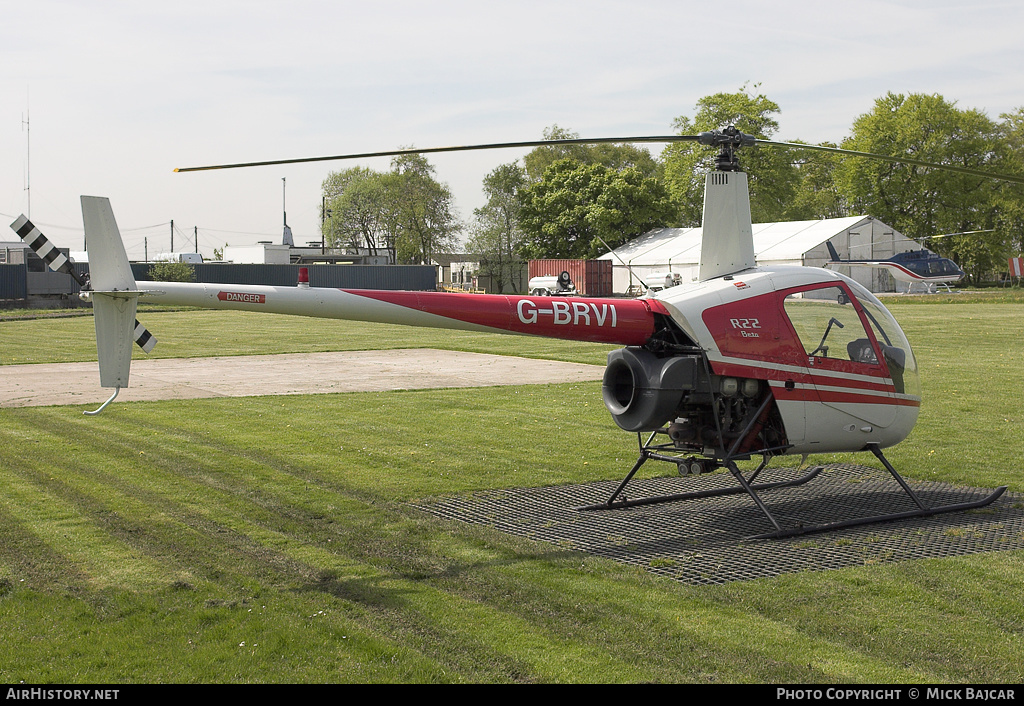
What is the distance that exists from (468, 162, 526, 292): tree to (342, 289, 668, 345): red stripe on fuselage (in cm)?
7755

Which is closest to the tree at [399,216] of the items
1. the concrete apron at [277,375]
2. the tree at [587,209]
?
the tree at [587,209]

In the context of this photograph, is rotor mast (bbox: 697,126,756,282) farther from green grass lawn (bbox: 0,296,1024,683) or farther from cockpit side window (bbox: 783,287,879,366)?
green grass lawn (bbox: 0,296,1024,683)

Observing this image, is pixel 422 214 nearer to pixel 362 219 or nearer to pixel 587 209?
pixel 362 219

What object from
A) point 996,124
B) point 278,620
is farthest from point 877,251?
point 278,620

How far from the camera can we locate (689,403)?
27.6 feet

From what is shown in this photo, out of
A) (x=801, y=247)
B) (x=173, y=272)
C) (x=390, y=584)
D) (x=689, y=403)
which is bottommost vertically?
(x=390, y=584)

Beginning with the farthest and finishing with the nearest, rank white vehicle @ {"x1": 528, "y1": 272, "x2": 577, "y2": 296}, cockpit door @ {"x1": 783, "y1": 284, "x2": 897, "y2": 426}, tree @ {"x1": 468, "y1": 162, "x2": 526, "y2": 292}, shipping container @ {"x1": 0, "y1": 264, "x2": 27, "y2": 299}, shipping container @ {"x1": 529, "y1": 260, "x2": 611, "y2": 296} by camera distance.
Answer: tree @ {"x1": 468, "y1": 162, "x2": 526, "y2": 292} < shipping container @ {"x1": 529, "y1": 260, "x2": 611, "y2": 296} < white vehicle @ {"x1": 528, "y1": 272, "x2": 577, "y2": 296} < shipping container @ {"x1": 0, "y1": 264, "x2": 27, "y2": 299} < cockpit door @ {"x1": 783, "y1": 284, "x2": 897, "y2": 426}

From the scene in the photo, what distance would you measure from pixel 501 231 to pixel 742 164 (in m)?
29.9

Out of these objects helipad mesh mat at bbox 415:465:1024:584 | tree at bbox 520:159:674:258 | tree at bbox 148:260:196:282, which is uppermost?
tree at bbox 520:159:674:258

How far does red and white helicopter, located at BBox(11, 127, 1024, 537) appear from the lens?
27.0 feet

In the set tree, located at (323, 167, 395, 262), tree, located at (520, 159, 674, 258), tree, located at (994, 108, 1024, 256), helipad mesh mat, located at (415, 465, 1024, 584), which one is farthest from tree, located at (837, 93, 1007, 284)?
helipad mesh mat, located at (415, 465, 1024, 584)

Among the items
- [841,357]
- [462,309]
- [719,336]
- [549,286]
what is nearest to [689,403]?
[719,336]

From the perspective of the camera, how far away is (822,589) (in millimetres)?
6781

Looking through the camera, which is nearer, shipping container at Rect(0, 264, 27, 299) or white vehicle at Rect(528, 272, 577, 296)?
shipping container at Rect(0, 264, 27, 299)
